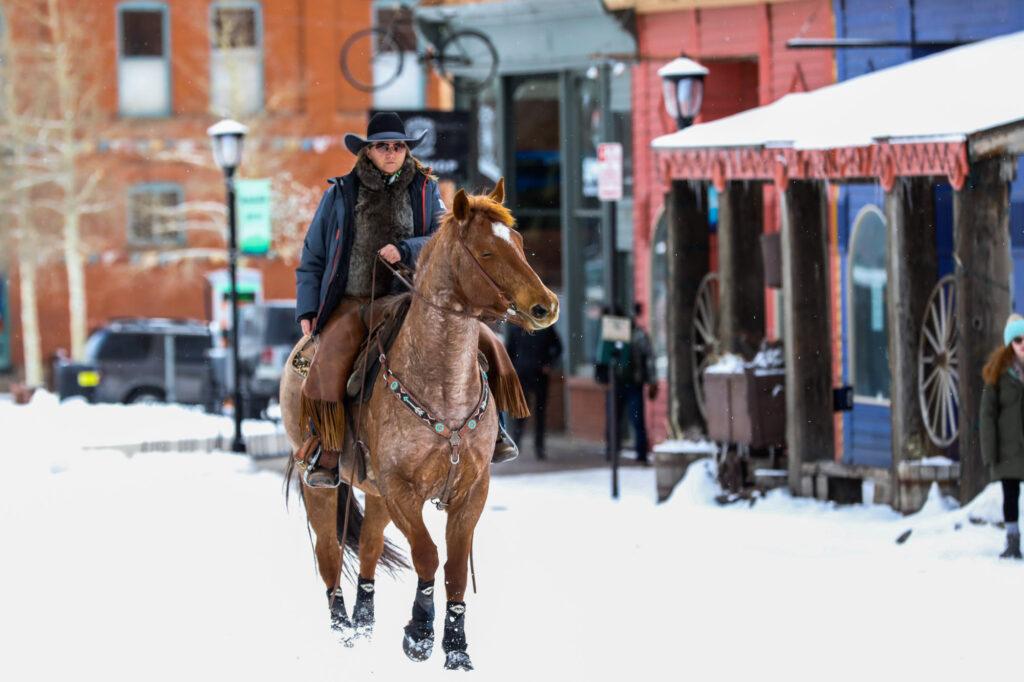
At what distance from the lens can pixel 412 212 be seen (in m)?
9.84

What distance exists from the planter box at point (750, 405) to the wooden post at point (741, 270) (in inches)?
28.6

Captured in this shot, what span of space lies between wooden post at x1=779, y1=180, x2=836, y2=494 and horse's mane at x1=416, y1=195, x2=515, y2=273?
7582mm

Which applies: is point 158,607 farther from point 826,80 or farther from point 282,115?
point 282,115

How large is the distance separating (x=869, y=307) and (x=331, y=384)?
10.3 metres

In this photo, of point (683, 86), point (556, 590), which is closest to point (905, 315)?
point (683, 86)

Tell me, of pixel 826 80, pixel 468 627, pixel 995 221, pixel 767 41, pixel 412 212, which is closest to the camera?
pixel 412 212

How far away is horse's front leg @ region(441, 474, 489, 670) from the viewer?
9.21 meters

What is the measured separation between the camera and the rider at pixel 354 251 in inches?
376

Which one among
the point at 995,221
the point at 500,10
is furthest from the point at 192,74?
the point at 995,221

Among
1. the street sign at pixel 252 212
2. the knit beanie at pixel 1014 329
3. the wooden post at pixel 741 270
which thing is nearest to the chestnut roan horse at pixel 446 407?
the knit beanie at pixel 1014 329

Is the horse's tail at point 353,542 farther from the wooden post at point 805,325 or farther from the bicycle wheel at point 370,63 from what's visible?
the bicycle wheel at point 370,63

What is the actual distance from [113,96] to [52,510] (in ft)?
83.4

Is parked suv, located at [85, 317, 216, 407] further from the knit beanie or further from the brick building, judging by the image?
the knit beanie

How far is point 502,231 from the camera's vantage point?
8.62 meters
